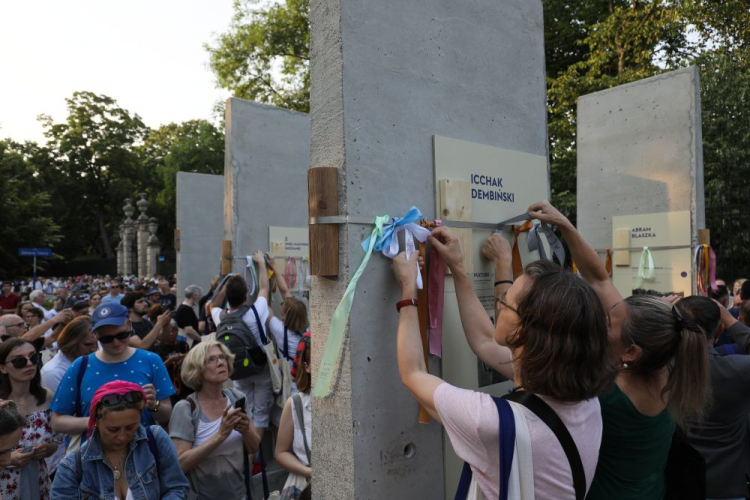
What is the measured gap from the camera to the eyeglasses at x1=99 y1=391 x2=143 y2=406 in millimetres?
2830

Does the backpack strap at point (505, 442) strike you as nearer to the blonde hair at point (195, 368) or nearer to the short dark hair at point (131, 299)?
the blonde hair at point (195, 368)

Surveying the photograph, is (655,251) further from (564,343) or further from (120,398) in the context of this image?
(120,398)

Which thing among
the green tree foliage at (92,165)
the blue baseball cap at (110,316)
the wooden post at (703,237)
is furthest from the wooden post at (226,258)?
the green tree foliage at (92,165)

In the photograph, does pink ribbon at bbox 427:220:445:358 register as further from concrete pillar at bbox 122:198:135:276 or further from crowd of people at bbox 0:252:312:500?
concrete pillar at bbox 122:198:135:276

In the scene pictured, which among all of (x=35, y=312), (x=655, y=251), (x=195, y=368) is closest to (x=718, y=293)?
(x=655, y=251)

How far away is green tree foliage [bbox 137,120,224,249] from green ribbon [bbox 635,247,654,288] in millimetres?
34824

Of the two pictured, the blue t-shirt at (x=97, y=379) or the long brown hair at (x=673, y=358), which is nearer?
the long brown hair at (x=673, y=358)

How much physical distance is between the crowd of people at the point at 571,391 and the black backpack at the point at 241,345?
3.11m

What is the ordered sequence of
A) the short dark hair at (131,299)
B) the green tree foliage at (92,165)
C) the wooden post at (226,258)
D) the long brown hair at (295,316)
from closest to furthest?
the long brown hair at (295,316)
the wooden post at (226,258)
the short dark hair at (131,299)
the green tree foliage at (92,165)

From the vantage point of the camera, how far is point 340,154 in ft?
8.63

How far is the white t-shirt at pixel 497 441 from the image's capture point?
1705mm

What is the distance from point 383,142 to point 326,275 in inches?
27.9

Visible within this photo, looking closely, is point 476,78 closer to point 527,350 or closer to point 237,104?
point 527,350

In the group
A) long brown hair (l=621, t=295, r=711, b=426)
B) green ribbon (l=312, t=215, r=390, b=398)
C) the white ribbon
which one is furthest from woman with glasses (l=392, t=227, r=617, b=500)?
the white ribbon
